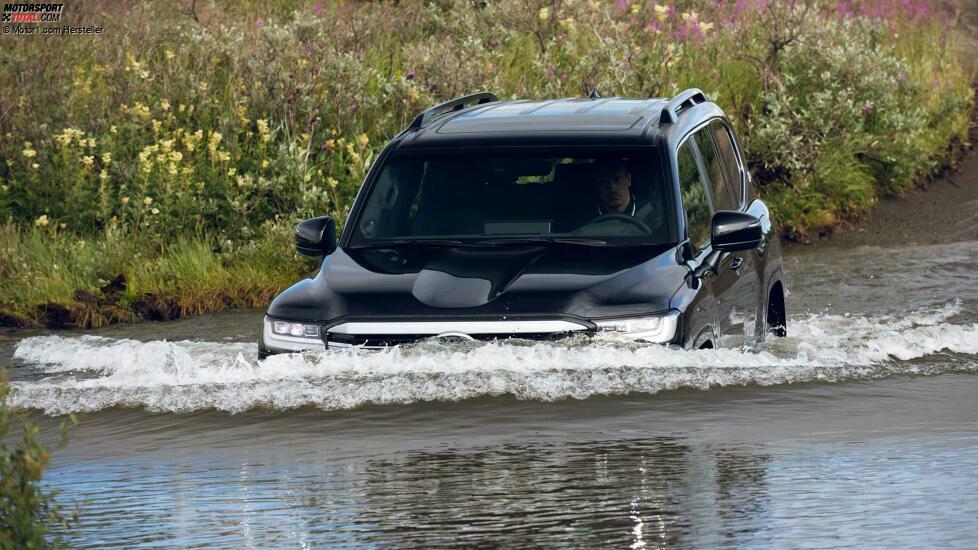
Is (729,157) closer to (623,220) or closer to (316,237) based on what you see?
(623,220)

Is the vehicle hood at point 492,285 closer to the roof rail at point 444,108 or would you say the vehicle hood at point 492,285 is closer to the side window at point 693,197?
the side window at point 693,197

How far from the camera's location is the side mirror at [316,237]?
27.9 feet

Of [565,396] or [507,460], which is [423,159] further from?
[507,460]

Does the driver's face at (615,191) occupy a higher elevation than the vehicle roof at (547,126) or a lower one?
lower

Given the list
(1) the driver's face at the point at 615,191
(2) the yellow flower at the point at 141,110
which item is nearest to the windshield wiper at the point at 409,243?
(1) the driver's face at the point at 615,191

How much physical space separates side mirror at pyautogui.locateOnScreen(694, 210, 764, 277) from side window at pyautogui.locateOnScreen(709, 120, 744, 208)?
5.28ft

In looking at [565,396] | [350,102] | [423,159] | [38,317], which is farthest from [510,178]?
[350,102]

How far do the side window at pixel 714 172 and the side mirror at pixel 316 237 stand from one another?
2.02 metres

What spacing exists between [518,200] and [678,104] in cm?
120

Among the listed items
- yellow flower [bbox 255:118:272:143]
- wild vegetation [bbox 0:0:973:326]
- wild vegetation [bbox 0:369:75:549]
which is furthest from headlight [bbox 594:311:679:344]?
yellow flower [bbox 255:118:272:143]

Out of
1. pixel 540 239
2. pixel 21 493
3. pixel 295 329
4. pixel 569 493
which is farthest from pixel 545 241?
pixel 21 493

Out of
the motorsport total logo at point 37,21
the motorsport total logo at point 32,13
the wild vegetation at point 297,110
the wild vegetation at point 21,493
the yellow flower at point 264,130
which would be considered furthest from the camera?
the motorsport total logo at point 32,13

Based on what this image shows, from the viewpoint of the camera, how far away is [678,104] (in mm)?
9305

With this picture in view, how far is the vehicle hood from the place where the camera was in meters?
7.57
